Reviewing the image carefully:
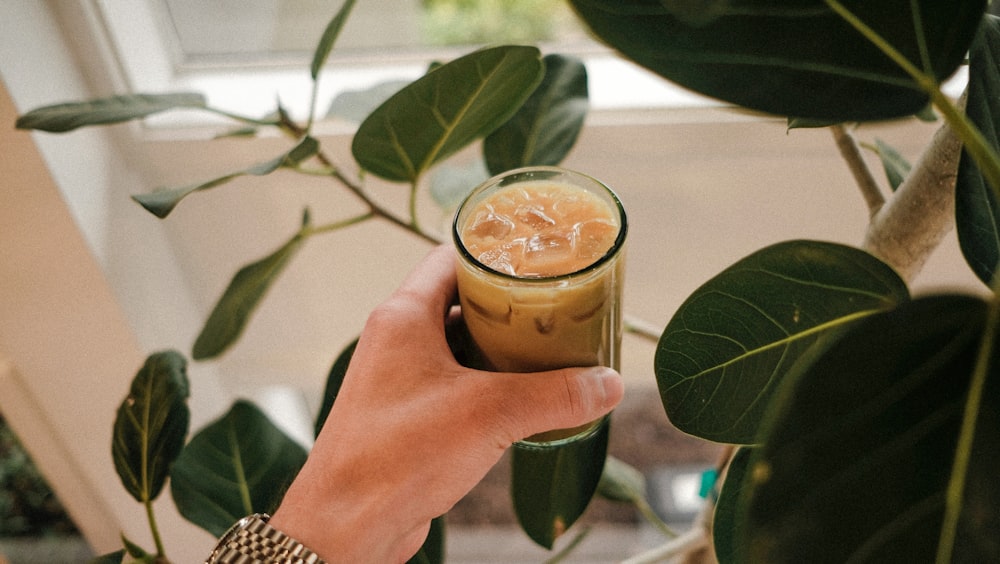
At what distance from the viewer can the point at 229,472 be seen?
2.86 feet

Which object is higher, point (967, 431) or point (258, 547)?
point (967, 431)

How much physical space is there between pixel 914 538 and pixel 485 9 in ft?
3.98

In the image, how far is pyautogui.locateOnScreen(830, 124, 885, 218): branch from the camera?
2.26 feet

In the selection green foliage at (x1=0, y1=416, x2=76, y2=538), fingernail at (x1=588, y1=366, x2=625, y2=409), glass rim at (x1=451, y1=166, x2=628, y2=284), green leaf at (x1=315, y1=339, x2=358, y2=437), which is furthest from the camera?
green foliage at (x1=0, y1=416, x2=76, y2=538)

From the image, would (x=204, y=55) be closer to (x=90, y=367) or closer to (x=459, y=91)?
(x=90, y=367)

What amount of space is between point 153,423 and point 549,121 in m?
0.59

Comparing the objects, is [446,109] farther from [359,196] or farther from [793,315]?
[793,315]

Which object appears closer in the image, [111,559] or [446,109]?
[446,109]

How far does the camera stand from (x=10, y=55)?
952mm

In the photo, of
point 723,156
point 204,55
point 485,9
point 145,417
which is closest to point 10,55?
point 204,55

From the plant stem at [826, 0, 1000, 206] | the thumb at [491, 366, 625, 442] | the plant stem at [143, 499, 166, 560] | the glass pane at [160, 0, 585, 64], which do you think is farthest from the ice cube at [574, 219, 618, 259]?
the glass pane at [160, 0, 585, 64]

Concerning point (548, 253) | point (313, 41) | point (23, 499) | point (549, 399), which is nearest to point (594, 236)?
point (548, 253)

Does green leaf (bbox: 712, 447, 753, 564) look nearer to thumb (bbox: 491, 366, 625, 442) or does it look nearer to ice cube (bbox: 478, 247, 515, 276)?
thumb (bbox: 491, 366, 625, 442)

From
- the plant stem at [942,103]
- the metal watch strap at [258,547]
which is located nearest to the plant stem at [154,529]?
the metal watch strap at [258,547]
